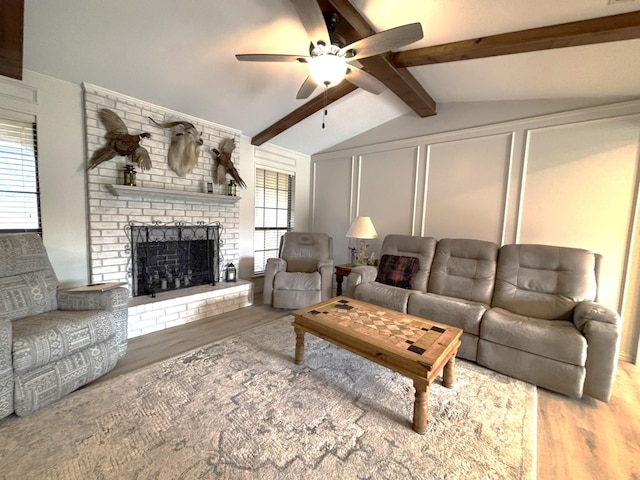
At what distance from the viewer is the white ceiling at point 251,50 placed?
1.80 metres

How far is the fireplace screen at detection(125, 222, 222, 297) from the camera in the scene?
295cm

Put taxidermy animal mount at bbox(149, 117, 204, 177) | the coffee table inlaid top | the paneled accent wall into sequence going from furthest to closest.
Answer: taxidermy animal mount at bbox(149, 117, 204, 177) < the paneled accent wall < the coffee table inlaid top

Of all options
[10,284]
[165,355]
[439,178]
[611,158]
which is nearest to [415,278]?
[439,178]

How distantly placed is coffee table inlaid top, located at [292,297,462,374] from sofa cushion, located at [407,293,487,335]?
42cm

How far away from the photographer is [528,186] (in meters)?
2.83

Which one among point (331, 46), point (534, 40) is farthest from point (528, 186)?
point (331, 46)

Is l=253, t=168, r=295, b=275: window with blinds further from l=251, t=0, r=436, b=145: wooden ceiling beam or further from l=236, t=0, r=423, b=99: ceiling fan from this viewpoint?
l=236, t=0, r=423, b=99: ceiling fan

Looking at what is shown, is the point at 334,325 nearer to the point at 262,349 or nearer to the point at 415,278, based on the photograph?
the point at 262,349

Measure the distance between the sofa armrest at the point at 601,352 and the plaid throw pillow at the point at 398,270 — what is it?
144 cm

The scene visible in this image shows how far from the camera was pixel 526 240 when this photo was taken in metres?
2.86

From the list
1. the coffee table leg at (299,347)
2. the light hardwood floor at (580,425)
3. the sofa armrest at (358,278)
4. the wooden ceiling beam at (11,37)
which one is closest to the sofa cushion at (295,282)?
the sofa armrest at (358,278)

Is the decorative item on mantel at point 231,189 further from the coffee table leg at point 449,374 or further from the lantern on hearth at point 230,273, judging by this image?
the coffee table leg at point 449,374

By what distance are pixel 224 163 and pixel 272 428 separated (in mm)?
3076

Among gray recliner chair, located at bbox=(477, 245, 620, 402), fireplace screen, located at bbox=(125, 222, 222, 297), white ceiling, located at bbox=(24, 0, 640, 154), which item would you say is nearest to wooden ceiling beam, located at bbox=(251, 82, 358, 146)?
white ceiling, located at bbox=(24, 0, 640, 154)
